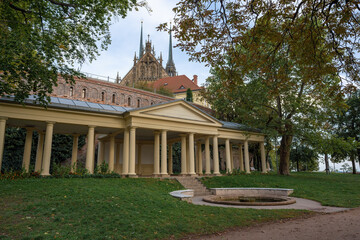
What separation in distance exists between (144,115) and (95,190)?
9.08 meters

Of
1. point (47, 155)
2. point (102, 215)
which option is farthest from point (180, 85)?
point (102, 215)

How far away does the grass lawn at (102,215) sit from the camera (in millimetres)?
7074

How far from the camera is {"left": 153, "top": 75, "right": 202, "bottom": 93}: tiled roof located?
2565 inches

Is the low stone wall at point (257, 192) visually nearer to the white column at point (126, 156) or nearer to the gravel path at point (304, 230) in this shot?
the gravel path at point (304, 230)

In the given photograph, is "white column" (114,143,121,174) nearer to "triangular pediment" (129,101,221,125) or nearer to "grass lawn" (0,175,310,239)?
"triangular pediment" (129,101,221,125)

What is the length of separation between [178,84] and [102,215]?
6078cm

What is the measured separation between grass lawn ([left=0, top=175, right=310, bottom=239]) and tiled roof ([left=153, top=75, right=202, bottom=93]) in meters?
54.2

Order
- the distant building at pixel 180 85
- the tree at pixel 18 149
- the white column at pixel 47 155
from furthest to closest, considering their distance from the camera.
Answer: the distant building at pixel 180 85 → the tree at pixel 18 149 → the white column at pixel 47 155

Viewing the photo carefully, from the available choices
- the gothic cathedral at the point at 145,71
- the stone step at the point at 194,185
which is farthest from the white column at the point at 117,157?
the gothic cathedral at the point at 145,71

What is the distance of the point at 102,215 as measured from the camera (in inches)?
330

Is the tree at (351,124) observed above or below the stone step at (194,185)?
above

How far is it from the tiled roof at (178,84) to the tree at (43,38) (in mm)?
50958

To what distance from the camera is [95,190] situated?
40.5 ft

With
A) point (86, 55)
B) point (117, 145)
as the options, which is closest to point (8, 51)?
A: point (86, 55)
